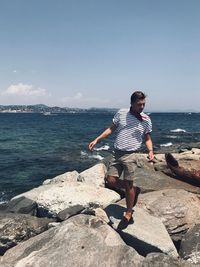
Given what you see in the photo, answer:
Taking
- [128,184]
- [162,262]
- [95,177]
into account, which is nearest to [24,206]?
[95,177]

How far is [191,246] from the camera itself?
8.19m

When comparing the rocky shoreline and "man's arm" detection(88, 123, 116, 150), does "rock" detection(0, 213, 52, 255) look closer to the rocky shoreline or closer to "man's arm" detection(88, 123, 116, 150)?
the rocky shoreline

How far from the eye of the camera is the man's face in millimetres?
8000

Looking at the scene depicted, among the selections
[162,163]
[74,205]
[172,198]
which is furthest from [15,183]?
[172,198]

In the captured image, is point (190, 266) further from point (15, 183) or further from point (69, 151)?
point (69, 151)

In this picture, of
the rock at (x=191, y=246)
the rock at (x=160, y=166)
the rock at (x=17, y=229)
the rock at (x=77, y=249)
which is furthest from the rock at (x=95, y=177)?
the rock at (x=77, y=249)

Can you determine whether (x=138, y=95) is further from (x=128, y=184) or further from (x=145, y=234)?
(x=145, y=234)

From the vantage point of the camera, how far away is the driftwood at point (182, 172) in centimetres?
1212

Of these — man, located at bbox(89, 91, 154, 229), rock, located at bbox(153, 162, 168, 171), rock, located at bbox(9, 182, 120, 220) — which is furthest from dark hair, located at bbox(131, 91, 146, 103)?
rock, located at bbox(153, 162, 168, 171)

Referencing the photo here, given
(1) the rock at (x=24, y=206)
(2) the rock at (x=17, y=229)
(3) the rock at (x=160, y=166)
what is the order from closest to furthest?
(2) the rock at (x=17, y=229) → (1) the rock at (x=24, y=206) → (3) the rock at (x=160, y=166)

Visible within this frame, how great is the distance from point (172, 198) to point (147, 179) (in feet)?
6.91

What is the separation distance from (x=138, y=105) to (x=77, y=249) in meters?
3.20

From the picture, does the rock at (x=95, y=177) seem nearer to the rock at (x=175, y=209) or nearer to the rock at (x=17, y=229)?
the rock at (x=175, y=209)

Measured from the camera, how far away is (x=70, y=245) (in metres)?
7.00
